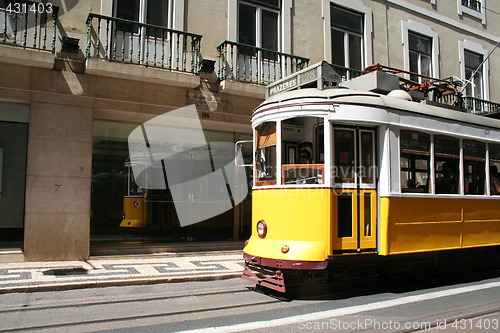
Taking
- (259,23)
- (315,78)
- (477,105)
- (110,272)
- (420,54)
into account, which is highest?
(420,54)

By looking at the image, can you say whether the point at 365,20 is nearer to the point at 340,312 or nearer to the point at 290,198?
the point at 290,198

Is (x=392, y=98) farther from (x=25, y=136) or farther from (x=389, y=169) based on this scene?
(x=25, y=136)

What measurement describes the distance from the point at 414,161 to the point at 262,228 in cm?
283

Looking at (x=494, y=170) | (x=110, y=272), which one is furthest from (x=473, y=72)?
(x=110, y=272)

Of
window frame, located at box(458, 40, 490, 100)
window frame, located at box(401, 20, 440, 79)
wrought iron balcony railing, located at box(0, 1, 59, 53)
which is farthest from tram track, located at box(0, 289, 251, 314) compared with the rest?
window frame, located at box(458, 40, 490, 100)

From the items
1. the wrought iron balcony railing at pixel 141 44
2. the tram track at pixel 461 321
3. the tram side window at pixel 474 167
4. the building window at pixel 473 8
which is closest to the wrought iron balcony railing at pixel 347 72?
the wrought iron balcony railing at pixel 141 44

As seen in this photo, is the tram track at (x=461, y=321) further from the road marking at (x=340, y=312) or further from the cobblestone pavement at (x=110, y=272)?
the cobblestone pavement at (x=110, y=272)

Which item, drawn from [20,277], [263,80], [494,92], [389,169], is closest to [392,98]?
[389,169]

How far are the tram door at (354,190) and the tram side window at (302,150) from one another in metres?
0.26

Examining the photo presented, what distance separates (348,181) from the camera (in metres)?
7.13

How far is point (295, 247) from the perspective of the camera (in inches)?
270

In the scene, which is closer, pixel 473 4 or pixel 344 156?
pixel 344 156

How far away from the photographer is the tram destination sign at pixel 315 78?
25.2ft

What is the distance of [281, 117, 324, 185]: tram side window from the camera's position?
23.4ft
